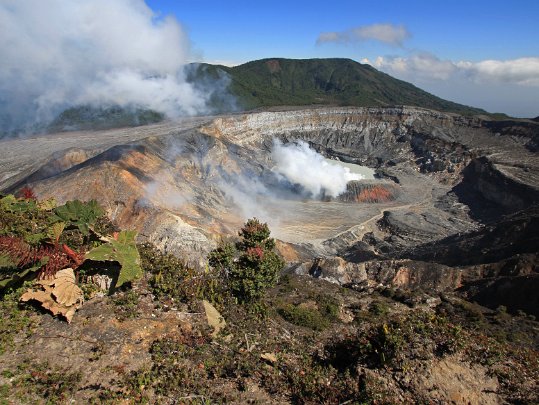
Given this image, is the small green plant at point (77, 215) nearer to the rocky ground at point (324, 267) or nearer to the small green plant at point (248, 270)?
the rocky ground at point (324, 267)

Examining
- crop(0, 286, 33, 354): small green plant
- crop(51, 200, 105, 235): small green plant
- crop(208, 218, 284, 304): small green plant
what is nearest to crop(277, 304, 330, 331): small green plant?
crop(208, 218, 284, 304): small green plant

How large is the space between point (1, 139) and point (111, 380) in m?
84.4

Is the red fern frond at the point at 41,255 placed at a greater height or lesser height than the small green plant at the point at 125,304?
greater

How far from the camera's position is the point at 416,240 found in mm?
53469

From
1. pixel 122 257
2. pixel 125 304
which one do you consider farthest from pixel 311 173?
pixel 122 257

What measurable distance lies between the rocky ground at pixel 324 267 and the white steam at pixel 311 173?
2696mm

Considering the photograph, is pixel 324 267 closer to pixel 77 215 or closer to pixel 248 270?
pixel 248 270

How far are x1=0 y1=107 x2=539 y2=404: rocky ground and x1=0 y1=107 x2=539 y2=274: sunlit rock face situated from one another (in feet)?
→ 1.11

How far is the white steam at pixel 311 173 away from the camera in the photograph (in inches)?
2785

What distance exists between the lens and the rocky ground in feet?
31.9

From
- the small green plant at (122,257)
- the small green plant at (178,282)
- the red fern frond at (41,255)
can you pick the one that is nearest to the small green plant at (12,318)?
the red fern frond at (41,255)

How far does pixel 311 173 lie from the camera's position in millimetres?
73062

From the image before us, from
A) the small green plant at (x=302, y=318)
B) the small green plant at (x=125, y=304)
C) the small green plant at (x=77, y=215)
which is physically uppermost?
the small green plant at (x=77, y=215)

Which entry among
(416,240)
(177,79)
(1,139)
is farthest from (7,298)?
(177,79)
